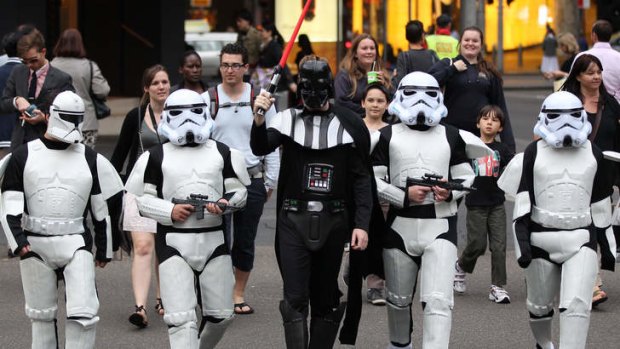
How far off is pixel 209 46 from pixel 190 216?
30829 millimetres

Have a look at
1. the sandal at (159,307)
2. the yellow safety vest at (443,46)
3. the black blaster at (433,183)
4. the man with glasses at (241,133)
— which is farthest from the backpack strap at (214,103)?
the yellow safety vest at (443,46)

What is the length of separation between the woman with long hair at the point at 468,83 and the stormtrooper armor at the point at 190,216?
3.23 meters

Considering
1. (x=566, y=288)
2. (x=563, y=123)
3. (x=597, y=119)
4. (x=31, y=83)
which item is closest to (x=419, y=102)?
(x=563, y=123)

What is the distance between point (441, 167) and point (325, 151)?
740 millimetres

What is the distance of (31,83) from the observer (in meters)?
10.1

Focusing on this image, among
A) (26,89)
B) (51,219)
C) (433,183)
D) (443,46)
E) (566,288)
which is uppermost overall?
(443,46)

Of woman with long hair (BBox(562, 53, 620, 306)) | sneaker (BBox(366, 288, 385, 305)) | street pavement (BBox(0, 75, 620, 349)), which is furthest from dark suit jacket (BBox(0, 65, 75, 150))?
woman with long hair (BBox(562, 53, 620, 306))

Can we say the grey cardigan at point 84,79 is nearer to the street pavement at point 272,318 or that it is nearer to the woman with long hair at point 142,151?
the street pavement at point 272,318

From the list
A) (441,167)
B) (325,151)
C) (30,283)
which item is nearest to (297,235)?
(325,151)

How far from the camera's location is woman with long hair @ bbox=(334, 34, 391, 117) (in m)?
9.77

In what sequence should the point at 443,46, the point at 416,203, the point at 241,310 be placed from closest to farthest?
the point at 416,203
the point at 241,310
the point at 443,46

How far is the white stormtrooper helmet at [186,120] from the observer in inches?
279

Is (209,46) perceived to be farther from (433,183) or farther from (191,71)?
(433,183)

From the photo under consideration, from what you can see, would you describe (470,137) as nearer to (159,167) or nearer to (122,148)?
(159,167)
